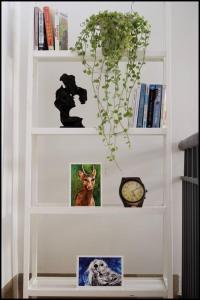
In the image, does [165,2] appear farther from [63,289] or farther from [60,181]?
[63,289]

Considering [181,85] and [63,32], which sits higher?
[63,32]

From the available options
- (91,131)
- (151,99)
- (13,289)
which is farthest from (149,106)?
(13,289)

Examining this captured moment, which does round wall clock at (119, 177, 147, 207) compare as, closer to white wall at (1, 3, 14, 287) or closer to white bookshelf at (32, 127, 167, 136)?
white bookshelf at (32, 127, 167, 136)

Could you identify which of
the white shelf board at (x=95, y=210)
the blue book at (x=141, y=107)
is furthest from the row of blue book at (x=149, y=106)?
the white shelf board at (x=95, y=210)

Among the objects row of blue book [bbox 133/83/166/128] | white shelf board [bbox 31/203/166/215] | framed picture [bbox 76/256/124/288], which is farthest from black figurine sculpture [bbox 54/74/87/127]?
framed picture [bbox 76/256/124/288]

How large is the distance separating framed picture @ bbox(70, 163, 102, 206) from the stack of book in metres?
0.57

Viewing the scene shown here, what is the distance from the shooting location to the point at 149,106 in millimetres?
2059

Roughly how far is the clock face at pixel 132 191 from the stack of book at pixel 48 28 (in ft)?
2.33

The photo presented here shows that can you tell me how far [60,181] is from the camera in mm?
2342

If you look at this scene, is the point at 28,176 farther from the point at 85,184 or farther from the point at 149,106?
the point at 149,106

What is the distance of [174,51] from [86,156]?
70 centimetres

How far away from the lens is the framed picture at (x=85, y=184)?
209 cm

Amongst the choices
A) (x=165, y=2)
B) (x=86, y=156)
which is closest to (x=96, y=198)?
(x=86, y=156)

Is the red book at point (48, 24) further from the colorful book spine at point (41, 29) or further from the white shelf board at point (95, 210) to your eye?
the white shelf board at point (95, 210)
